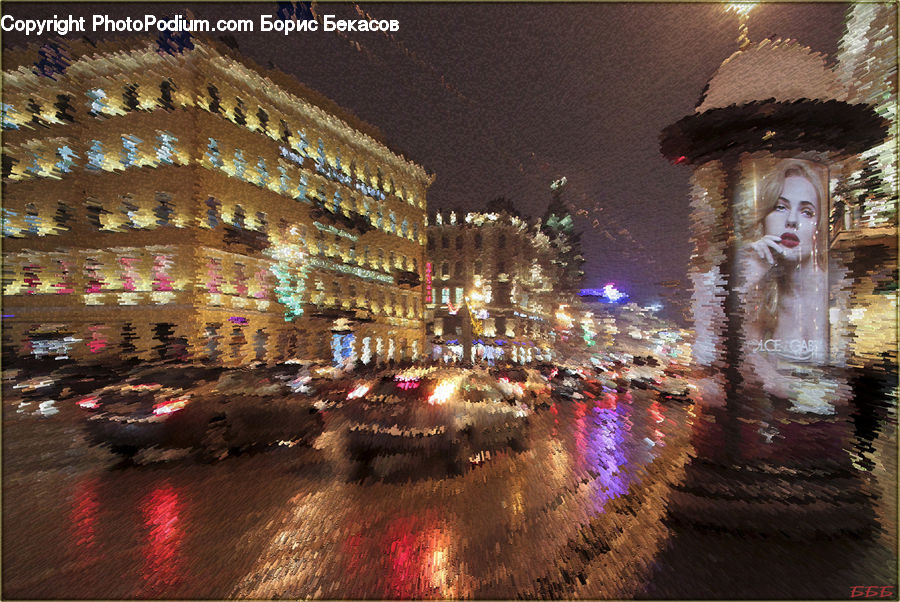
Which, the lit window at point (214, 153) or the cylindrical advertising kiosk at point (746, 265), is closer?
the cylindrical advertising kiosk at point (746, 265)

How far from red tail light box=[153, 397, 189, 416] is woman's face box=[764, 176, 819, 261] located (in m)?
16.0

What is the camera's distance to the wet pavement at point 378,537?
327 centimetres

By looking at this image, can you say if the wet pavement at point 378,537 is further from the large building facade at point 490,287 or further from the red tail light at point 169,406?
the large building facade at point 490,287

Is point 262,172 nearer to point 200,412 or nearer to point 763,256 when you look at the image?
point 200,412

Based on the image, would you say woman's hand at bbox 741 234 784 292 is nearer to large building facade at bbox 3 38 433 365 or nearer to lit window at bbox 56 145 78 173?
large building facade at bbox 3 38 433 365

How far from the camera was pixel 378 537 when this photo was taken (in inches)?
159

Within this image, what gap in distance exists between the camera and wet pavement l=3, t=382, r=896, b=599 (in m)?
3.27

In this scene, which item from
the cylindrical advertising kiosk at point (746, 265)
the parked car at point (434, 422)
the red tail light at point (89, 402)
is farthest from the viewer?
the red tail light at point (89, 402)

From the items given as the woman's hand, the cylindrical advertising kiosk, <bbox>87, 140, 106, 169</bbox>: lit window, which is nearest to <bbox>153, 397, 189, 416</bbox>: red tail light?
the cylindrical advertising kiosk

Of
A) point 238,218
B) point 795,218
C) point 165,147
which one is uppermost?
point 165,147

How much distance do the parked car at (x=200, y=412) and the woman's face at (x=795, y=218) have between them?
1250 centimetres

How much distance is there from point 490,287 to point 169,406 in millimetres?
39655

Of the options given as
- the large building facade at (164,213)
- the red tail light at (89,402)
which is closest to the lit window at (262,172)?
the large building facade at (164,213)

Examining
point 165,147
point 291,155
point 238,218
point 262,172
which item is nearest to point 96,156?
point 165,147
